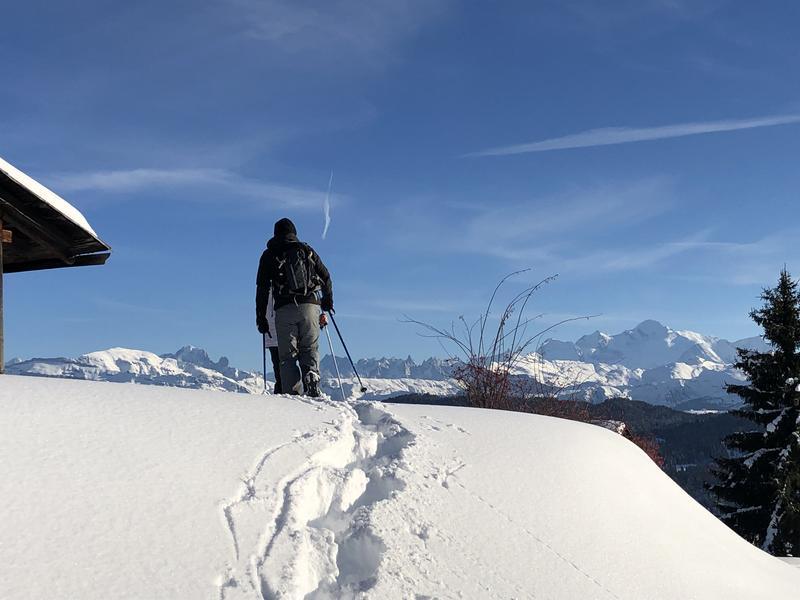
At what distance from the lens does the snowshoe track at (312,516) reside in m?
2.82

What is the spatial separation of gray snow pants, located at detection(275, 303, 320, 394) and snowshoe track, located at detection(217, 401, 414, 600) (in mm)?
2501

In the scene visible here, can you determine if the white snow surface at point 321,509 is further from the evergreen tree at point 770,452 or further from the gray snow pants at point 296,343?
the evergreen tree at point 770,452

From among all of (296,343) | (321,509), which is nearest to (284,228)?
(296,343)

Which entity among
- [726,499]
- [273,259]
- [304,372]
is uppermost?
[273,259]

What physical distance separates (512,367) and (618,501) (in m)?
4.13

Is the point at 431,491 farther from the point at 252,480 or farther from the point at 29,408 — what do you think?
the point at 29,408

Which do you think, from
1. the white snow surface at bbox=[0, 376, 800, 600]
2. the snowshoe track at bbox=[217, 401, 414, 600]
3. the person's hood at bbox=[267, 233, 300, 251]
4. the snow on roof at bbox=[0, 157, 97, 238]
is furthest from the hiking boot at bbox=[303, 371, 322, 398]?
the snow on roof at bbox=[0, 157, 97, 238]

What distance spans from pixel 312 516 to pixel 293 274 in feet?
12.4

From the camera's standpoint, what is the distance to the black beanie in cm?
707

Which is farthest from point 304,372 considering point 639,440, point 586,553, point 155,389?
point 639,440

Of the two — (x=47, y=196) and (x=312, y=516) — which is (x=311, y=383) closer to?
(x=312, y=516)

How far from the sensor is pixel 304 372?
696 cm

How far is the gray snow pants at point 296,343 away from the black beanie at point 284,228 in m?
0.79

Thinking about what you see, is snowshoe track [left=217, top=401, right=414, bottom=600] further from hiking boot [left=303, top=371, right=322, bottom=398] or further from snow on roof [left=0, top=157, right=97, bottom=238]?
snow on roof [left=0, top=157, right=97, bottom=238]
